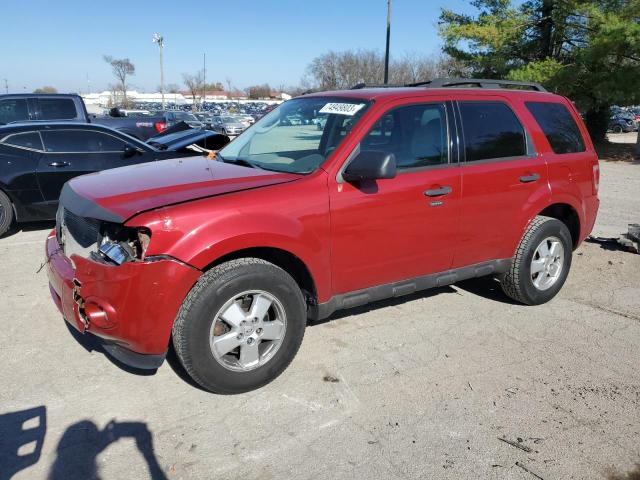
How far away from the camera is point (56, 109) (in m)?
10.7

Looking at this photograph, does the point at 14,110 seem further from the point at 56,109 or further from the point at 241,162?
the point at 241,162

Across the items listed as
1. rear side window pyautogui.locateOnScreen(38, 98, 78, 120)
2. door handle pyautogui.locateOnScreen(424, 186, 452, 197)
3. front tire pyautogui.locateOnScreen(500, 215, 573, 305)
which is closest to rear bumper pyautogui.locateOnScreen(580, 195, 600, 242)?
front tire pyautogui.locateOnScreen(500, 215, 573, 305)

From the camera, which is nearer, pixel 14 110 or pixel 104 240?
pixel 104 240

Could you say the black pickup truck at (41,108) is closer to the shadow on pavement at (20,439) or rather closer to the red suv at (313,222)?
the red suv at (313,222)

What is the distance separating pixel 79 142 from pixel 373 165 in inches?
219

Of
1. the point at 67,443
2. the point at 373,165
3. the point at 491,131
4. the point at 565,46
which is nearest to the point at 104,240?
the point at 67,443

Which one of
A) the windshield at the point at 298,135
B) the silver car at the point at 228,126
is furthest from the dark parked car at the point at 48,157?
the silver car at the point at 228,126

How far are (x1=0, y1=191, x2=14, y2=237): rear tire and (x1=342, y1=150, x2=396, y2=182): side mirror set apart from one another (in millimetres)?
5349

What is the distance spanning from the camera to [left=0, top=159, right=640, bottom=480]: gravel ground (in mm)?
2672

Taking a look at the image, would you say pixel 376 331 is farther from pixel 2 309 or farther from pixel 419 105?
pixel 2 309

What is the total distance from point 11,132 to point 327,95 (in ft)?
16.3

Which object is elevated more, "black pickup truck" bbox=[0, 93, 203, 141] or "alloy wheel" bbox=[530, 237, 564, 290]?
"black pickup truck" bbox=[0, 93, 203, 141]

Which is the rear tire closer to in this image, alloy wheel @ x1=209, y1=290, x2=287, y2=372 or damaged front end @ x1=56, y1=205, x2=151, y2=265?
damaged front end @ x1=56, y1=205, x2=151, y2=265

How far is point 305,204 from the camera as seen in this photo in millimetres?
3316
